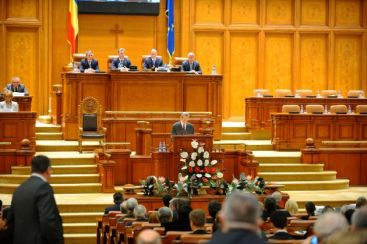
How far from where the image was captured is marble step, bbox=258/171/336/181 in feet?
47.9

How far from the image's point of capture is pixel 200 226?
259 inches

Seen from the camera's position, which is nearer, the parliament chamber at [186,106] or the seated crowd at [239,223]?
the seated crowd at [239,223]

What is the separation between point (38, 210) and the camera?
5680 mm

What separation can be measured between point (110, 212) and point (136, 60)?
1118cm

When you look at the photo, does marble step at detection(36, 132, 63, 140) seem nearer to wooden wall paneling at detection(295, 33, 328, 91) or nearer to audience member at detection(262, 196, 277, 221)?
wooden wall paneling at detection(295, 33, 328, 91)

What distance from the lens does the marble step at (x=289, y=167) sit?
48.7 ft

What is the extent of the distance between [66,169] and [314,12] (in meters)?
9.54

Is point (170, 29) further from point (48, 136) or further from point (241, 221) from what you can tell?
point (241, 221)

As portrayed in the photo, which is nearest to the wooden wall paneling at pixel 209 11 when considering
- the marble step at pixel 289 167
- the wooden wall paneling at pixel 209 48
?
the wooden wall paneling at pixel 209 48

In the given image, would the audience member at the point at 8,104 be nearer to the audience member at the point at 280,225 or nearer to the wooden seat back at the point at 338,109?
the wooden seat back at the point at 338,109

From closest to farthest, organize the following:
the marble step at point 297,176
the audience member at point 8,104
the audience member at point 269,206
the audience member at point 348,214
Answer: the audience member at point 348,214
the audience member at point 269,206
the marble step at point 297,176
the audience member at point 8,104

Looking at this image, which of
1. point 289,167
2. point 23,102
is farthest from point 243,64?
point 23,102

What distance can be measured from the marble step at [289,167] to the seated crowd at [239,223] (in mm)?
5286

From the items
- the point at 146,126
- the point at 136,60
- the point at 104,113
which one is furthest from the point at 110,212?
the point at 136,60
